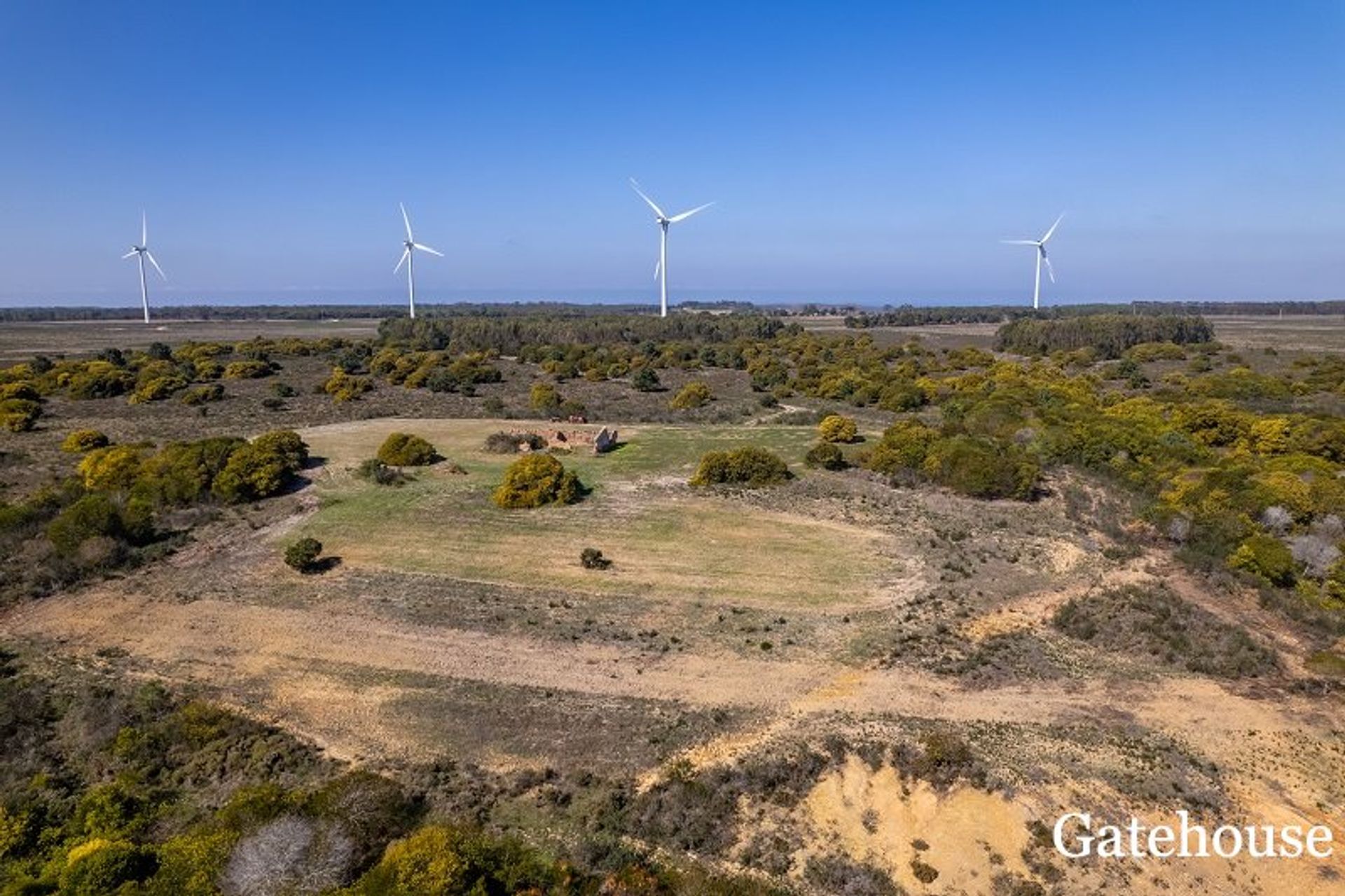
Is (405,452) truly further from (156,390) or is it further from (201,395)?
(156,390)

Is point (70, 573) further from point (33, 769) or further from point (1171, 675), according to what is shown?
point (1171, 675)

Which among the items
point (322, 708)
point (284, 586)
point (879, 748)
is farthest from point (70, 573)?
point (879, 748)

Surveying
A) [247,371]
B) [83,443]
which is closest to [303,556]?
[83,443]

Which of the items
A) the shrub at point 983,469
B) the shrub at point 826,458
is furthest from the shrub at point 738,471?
the shrub at point 983,469

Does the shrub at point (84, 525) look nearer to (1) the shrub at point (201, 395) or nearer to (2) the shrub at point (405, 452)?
(2) the shrub at point (405, 452)

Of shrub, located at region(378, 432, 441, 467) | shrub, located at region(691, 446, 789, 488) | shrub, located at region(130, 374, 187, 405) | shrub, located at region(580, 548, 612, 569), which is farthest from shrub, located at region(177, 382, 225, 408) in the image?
shrub, located at region(580, 548, 612, 569)

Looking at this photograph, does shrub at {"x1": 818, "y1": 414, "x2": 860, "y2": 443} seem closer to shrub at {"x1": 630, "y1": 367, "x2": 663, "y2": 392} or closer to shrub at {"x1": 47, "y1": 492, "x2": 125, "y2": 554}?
shrub at {"x1": 630, "y1": 367, "x2": 663, "y2": 392}
